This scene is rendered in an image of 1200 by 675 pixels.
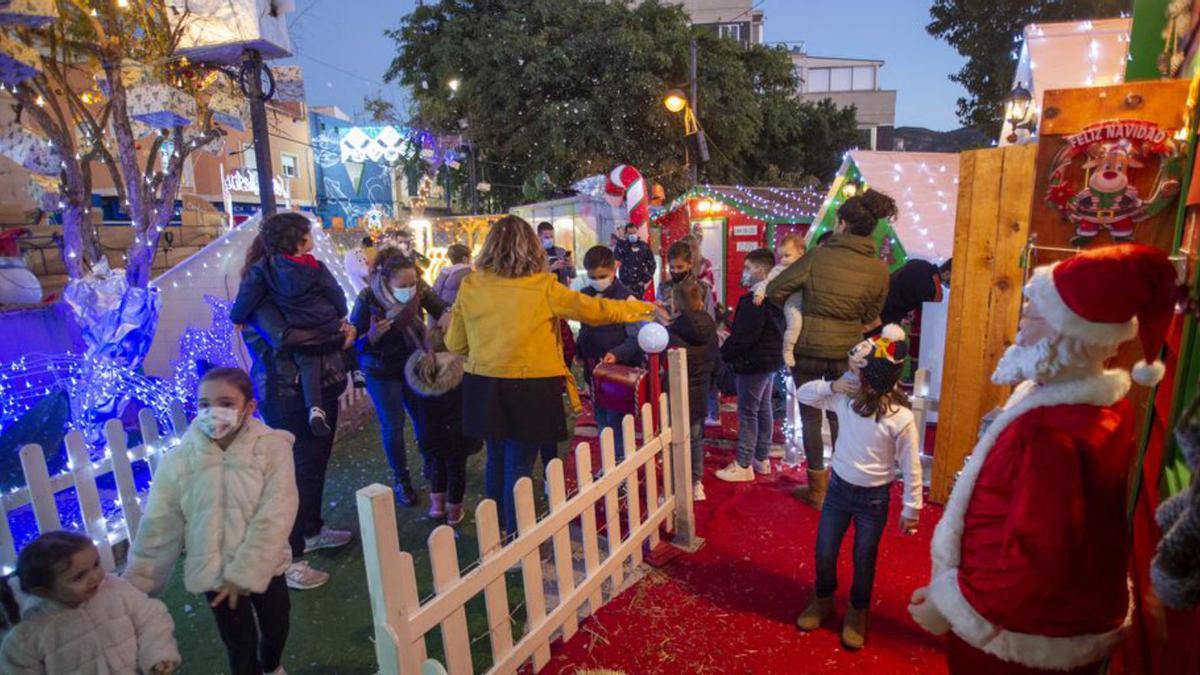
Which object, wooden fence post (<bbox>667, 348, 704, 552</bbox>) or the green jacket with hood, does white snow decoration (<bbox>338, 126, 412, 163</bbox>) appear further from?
wooden fence post (<bbox>667, 348, 704, 552</bbox>)

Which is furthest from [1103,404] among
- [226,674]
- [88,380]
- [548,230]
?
[548,230]

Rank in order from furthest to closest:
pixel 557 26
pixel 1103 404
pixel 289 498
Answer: pixel 557 26 → pixel 289 498 → pixel 1103 404

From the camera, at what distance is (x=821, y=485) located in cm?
446

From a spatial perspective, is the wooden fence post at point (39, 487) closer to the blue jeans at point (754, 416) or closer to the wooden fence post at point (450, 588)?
the wooden fence post at point (450, 588)

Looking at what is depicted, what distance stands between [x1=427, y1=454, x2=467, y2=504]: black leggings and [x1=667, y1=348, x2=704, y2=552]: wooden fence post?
57.1 inches

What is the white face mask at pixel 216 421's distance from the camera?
2.32m

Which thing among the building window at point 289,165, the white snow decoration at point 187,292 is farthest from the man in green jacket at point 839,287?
the building window at point 289,165

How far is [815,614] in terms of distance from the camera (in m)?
3.13

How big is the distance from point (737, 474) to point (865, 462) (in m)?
2.19

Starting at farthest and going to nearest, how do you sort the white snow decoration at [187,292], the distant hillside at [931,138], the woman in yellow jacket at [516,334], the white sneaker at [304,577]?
the distant hillside at [931,138], the white snow decoration at [187,292], the white sneaker at [304,577], the woman in yellow jacket at [516,334]

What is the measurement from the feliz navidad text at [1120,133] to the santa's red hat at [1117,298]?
6.88ft

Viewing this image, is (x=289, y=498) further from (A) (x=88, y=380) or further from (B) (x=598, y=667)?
(A) (x=88, y=380)

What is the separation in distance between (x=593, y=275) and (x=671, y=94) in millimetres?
8627

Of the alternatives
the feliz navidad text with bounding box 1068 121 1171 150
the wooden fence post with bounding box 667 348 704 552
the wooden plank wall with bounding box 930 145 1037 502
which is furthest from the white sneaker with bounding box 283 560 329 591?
the feliz navidad text with bounding box 1068 121 1171 150
